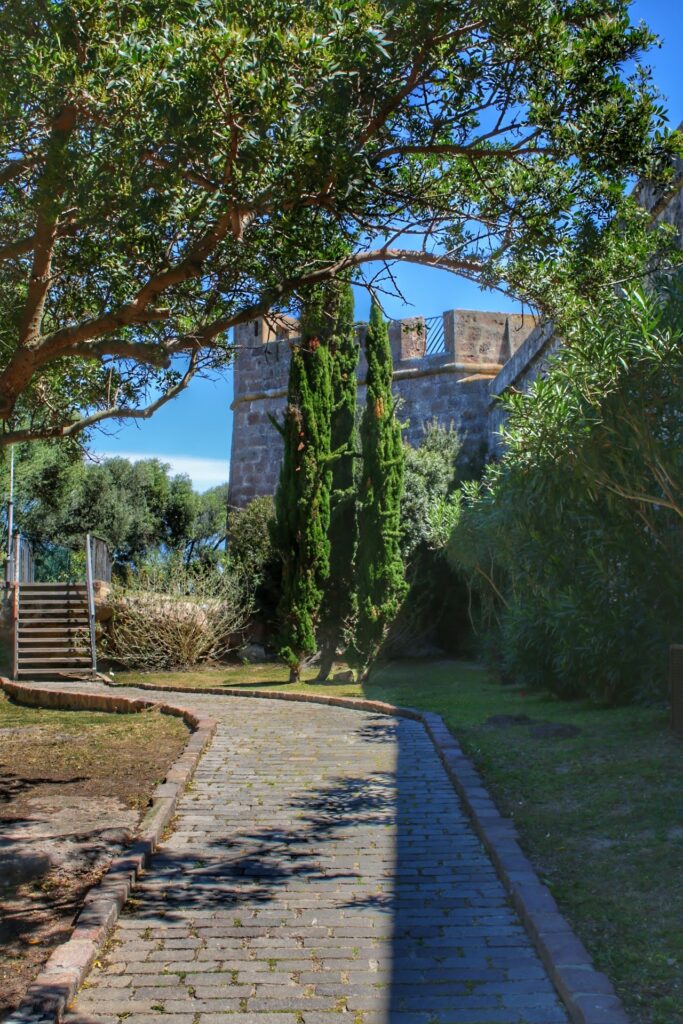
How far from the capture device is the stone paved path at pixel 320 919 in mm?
3834

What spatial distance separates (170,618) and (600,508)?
10.4 metres

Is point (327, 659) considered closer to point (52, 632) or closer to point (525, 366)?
point (52, 632)

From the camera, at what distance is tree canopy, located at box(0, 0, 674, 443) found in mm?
6355

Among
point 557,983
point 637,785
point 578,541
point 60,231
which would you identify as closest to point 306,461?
point 578,541

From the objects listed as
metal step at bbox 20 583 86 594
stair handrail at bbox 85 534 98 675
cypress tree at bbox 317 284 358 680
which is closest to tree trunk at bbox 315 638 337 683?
cypress tree at bbox 317 284 358 680

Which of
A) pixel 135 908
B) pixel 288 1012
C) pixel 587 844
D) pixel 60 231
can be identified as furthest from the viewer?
pixel 60 231

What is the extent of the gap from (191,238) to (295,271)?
3.03 ft

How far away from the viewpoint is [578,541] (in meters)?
10.1

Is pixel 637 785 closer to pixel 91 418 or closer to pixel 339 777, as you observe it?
pixel 339 777

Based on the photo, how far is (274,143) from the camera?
7.04 metres

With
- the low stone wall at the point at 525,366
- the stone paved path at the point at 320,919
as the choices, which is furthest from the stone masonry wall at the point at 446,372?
the stone paved path at the point at 320,919

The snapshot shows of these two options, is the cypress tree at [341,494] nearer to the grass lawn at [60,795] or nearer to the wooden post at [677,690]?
the grass lawn at [60,795]


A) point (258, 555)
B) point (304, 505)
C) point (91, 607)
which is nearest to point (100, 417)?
point (304, 505)

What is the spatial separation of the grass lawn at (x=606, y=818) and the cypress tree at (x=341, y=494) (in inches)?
177
